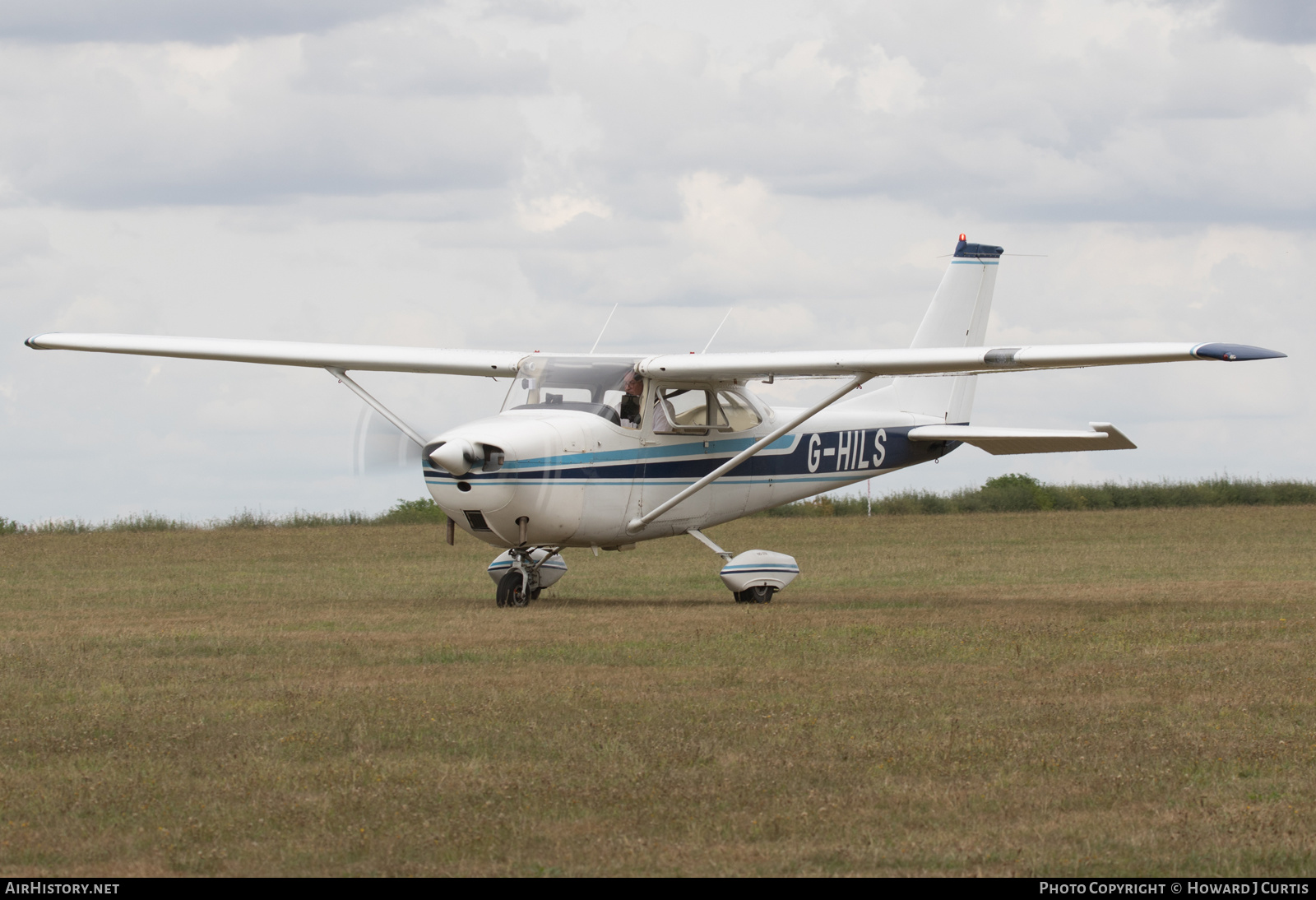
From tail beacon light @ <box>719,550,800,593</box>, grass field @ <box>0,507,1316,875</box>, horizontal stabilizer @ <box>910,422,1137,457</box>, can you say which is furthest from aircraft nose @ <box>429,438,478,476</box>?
horizontal stabilizer @ <box>910,422,1137,457</box>

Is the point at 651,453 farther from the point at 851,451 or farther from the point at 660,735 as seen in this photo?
the point at 660,735

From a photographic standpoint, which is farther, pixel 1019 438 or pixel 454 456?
pixel 1019 438

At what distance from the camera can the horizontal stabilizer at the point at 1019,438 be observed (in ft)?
Result: 58.6

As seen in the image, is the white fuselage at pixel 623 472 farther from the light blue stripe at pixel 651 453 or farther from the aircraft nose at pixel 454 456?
the aircraft nose at pixel 454 456

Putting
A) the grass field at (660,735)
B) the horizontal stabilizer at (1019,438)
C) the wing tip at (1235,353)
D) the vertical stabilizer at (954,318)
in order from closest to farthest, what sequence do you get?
1. the grass field at (660,735)
2. the wing tip at (1235,353)
3. the horizontal stabilizer at (1019,438)
4. the vertical stabilizer at (954,318)

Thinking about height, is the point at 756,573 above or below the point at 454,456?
below

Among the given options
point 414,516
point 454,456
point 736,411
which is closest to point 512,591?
point 454,456

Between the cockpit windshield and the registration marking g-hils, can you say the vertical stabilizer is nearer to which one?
the registration marking g-hils

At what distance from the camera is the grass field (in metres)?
5.64

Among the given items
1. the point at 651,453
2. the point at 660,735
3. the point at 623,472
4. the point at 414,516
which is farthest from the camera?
the point at 414,516

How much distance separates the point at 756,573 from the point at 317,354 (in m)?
5.62

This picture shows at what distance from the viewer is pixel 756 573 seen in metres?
15.6

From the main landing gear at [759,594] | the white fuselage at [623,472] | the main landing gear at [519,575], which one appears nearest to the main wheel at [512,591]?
the main landing gear at [519,575]

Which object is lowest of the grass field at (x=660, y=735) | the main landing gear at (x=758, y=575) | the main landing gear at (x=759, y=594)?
the grass field at (x=660, y=735)
